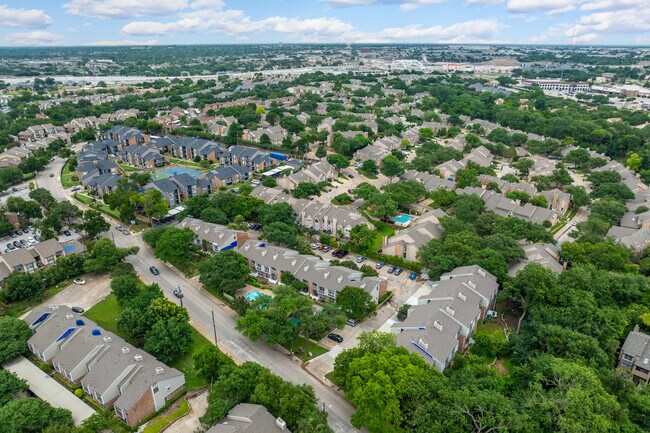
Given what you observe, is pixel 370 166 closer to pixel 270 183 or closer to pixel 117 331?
pixel 270 183

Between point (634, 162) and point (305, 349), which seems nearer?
point (305, 349)

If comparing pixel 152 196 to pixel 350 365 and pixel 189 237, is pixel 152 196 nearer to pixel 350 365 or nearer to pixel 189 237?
pixel 189 237

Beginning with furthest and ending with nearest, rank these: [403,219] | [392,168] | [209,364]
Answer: [392,168] → [403,219] → [209,364]

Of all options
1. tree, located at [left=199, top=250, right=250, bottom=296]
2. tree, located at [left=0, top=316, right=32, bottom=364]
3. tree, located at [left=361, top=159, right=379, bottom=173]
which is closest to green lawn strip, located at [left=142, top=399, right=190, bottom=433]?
tree, located at [left=199, top=250, right=250, bottom=296]

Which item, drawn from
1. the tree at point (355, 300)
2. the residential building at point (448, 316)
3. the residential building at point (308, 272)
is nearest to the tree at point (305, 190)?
the residential building at point (308, 272)

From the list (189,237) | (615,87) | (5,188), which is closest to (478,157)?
(189,237)

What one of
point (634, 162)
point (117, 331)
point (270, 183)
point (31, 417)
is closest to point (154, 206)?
point (270, 183)

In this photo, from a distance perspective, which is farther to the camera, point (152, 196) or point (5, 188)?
point (5, 188)
